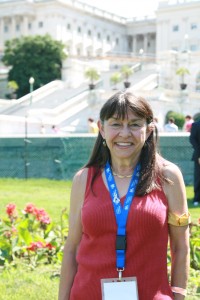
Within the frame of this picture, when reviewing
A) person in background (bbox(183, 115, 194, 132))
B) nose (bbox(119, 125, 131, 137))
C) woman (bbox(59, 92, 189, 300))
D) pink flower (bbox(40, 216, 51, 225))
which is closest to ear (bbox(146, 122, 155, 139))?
woman (bbox(59, 92, 189, 300))

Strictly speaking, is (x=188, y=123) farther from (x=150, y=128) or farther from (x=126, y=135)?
(x=126, y=135)

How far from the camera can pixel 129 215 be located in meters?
2.36

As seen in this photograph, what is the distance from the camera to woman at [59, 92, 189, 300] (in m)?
2.39

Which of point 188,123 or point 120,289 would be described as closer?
point 120,289

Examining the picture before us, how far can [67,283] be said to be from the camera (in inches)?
102

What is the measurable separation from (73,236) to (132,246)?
1.20 ft

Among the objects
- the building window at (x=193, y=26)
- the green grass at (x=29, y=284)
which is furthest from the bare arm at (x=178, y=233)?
the building window at (x=193, y=26)

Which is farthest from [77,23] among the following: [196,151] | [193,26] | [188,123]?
[196,151]

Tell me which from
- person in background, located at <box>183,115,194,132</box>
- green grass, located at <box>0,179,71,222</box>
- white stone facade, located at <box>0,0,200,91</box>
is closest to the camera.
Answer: green grass, located at <box>0,179,71,222</box>

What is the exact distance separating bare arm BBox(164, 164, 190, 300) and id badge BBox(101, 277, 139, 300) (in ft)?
0.87

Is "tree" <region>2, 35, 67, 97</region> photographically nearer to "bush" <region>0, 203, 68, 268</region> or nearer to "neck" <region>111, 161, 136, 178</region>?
"bush" <region>0, 203, 68, 268</region>

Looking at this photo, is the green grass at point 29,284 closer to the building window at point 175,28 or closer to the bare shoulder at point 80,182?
the bare shoulder at point 80,182

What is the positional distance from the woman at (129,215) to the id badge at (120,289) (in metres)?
0.04

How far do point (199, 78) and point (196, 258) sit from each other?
51.5 metres
